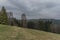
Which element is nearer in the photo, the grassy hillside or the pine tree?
the grassy hillside

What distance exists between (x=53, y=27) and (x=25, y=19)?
372 centimetres

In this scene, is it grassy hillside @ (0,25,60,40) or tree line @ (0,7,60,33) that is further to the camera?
tree line @ (0,7,60,33)

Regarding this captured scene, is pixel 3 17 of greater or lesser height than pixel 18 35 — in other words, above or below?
above

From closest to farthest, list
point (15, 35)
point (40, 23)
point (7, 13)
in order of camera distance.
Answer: point (15, 35) → point (7, 13) → point (40, 23)

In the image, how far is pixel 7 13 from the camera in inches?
960

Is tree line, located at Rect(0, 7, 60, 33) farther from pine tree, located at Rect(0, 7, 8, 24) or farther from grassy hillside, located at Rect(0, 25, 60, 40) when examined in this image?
grassy hillside, located at Rect(0, 25, 60, 40)

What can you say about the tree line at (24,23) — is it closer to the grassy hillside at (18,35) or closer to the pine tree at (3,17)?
the pine tree at (3,17)

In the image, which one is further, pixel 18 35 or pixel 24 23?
→ pixel 24 23

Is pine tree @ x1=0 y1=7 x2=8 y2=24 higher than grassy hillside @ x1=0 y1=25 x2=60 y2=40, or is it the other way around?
pine tree @ x1=0 y1=7 x2=8 y2=24

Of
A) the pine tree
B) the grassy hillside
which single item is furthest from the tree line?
the grassy hillside

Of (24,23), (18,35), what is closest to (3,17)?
(24,23)

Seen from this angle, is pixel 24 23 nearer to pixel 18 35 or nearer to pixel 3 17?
pixel 3 17

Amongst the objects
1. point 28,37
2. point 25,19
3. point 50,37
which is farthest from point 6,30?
point 25,19

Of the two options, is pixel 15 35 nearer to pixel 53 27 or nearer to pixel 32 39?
pixel 32 39
